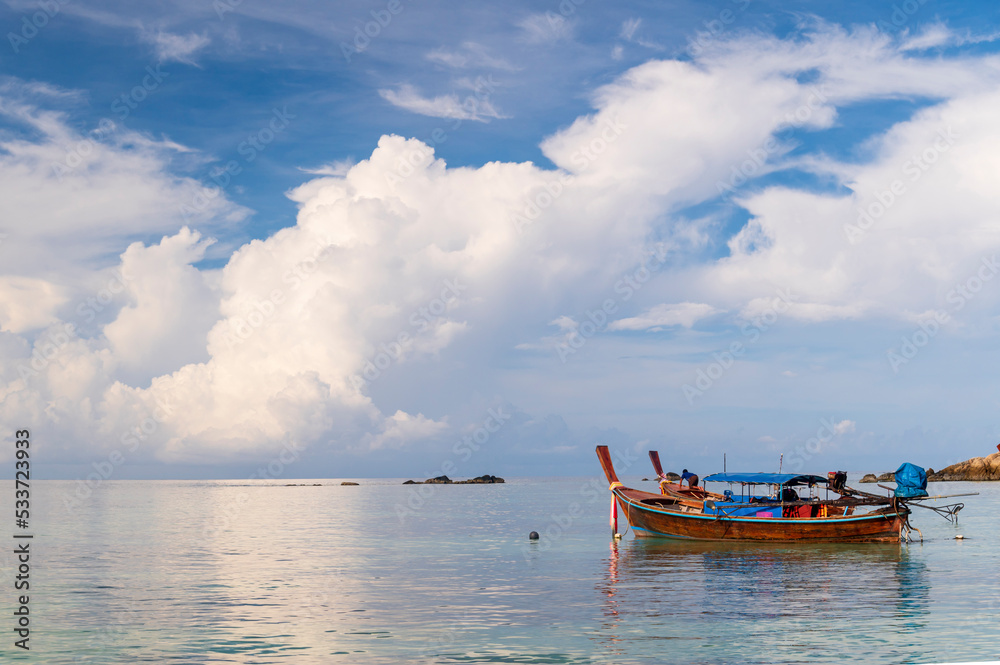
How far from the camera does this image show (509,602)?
26953 mm

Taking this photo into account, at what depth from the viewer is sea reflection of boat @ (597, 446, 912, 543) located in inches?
1708

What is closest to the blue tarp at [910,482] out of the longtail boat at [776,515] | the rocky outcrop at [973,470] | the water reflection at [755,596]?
the longtail boat at [776,515]

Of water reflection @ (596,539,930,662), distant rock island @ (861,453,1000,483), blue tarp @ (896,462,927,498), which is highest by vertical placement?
blue tarp @ (896,462,927,498)

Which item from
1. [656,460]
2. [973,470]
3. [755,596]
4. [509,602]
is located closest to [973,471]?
[973,470]

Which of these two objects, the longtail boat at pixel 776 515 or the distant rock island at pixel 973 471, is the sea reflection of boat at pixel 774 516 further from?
the distant rock island at pixel 973 471

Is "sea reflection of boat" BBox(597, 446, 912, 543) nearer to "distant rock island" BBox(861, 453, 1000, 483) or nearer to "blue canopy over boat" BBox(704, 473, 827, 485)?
"blue canopy over boat" BBox(704, 473, 827, 485)

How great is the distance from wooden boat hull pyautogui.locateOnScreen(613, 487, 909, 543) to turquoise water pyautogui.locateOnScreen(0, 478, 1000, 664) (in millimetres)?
749

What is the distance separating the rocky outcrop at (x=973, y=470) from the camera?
498 ft

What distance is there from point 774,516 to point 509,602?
77.7 ft

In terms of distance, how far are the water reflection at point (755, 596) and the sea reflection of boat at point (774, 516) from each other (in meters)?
1.05

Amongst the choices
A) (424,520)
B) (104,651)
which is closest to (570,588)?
(104,651)

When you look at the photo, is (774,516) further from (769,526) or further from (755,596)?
(755,596)

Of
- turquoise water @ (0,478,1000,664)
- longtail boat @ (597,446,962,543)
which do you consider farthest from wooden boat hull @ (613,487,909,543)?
turquoise water @ (0,478,1000,664)

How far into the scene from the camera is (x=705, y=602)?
87.6 feet
